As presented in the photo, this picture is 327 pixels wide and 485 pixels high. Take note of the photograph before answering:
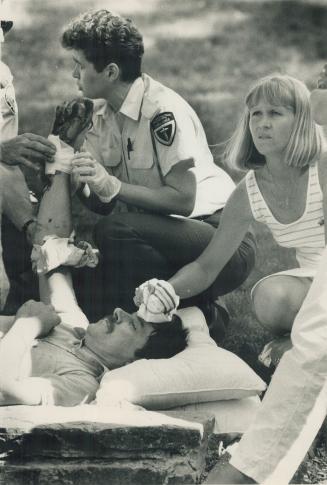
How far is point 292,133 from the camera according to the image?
4.29 m

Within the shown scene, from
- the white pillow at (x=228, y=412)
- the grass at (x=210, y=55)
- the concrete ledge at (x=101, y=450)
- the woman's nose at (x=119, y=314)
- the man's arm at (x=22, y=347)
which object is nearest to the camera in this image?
the concrete ledge at (x=101, y=450)

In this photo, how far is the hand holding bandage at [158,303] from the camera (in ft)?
14.2

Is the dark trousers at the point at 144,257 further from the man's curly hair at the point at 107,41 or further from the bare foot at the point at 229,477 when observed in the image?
the bare foot at the point at 229,477

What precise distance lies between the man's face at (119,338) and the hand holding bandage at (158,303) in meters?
0.04

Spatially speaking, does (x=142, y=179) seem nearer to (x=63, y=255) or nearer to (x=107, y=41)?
(x=63, y=255)

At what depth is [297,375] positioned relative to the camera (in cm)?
307

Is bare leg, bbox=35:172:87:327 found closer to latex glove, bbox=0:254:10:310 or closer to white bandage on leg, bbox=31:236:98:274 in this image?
white bandage on leg, bbox=31:236:98:274

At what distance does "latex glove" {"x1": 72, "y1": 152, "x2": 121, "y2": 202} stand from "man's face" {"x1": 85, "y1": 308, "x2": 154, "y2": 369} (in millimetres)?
563

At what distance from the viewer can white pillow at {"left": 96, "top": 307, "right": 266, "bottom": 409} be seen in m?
4.15

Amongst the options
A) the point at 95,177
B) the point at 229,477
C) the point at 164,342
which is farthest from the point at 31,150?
the point at 229,477

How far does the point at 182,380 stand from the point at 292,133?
1.19m

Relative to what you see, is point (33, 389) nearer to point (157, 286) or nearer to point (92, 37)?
point (157, 286)

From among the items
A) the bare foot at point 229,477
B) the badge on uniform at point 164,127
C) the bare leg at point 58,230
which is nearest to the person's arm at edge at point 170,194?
the badge on uniform at point 164,127

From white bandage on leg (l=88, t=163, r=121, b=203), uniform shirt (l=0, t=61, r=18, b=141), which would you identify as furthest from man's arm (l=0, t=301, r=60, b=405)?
uniform shirt (l=0, t=61, r=18, b=141)
